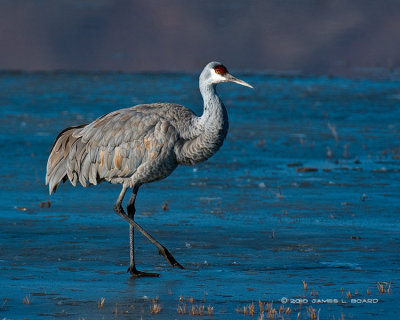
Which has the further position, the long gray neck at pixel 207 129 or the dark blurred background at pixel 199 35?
the dark blurred background at pixel 199 35

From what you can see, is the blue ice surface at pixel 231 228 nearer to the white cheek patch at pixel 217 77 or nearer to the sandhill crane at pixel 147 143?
the sandhill crane at pixel 147 143

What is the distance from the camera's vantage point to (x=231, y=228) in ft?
35.9

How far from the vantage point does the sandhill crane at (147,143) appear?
9.23m

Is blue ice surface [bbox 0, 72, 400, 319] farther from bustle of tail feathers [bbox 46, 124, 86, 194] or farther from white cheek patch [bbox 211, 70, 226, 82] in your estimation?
white cheek patch [bbox 211, 70, 226, 82]

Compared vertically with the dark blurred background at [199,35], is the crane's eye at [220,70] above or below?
below

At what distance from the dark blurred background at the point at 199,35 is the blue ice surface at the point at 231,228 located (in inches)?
688

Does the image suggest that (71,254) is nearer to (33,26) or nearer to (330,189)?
(330,189)

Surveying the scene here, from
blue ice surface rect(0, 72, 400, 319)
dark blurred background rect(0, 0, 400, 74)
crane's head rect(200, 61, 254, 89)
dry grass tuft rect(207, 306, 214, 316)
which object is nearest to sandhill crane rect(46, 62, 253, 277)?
crane's head rect(200, 61, 254, 89)

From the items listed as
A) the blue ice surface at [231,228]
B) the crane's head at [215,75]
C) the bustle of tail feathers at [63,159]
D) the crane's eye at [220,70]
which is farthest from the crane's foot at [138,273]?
the crane's eye at [220,70]

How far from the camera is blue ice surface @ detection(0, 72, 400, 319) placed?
7.79 meters

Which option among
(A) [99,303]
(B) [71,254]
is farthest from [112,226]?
(A) [99,303]

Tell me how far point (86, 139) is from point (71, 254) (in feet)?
3.71

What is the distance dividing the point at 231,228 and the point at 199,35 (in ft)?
118

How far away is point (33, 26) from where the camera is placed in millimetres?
48781
